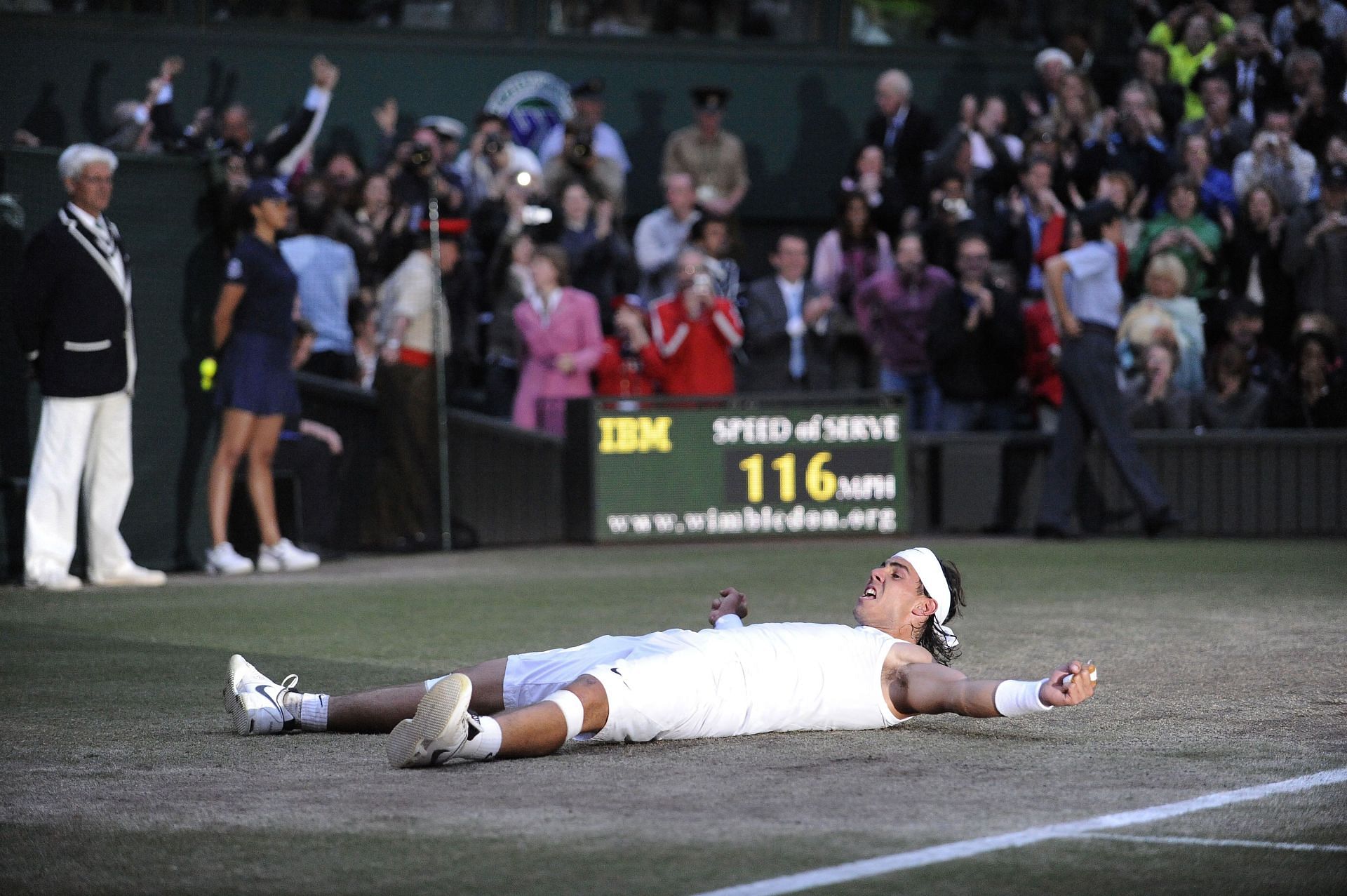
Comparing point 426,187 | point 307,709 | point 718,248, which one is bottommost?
point 307,709

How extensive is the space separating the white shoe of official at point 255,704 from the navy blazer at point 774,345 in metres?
10.7

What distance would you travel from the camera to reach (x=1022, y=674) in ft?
25.9

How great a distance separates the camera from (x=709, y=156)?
19.2 m

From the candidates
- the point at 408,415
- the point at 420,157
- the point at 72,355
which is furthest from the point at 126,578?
the point at 420,157

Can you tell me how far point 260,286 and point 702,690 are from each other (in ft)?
25.4

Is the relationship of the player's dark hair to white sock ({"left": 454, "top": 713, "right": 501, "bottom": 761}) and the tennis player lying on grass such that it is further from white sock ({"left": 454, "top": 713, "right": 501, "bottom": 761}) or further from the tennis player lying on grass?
white sock ({"left": 454, "top": 713, "right": 501, "bottom": 761})

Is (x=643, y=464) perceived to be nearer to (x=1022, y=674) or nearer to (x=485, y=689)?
(x=1022, y=674)

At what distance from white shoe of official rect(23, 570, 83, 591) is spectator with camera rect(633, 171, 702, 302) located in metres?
7.07

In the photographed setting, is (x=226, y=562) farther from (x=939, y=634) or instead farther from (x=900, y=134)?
(x=900, y=134)

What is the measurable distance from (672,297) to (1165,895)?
1257 cm

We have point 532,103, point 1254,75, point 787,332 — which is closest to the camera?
point 787,332

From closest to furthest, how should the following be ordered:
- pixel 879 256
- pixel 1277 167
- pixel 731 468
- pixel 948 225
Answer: pixel 731 468
pixel 879 256
pixel 948 225
pixel 1277 167

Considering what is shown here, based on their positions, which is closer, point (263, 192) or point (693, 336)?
point (263, 192)

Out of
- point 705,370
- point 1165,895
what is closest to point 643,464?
point 705,370
